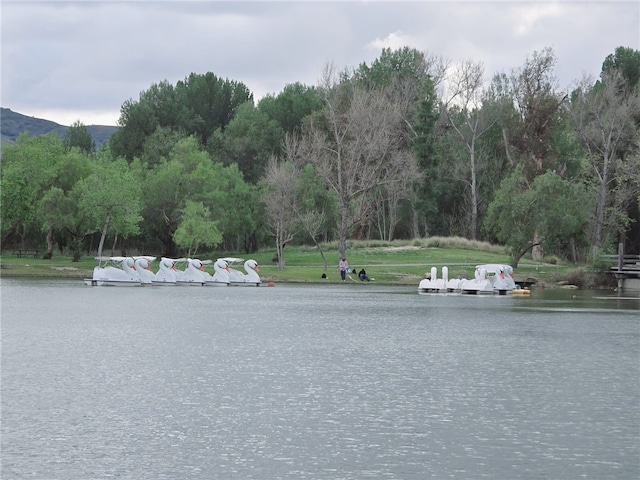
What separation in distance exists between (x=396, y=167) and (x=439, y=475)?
244 feet

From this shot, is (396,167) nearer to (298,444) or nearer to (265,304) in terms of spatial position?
(265,304)

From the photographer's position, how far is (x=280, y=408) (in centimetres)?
2255

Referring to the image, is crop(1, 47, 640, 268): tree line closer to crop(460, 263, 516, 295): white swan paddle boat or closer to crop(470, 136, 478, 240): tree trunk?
crop(470, 136, 478, 240): tree trunk

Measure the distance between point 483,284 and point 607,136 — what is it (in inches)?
1016

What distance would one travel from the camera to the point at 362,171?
91.8 meters

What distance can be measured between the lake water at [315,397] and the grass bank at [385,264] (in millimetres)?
31560

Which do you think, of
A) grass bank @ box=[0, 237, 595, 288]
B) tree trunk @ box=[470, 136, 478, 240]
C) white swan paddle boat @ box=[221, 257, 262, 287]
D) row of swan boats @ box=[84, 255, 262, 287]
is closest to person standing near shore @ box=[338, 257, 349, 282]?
grass bank @ box=[0, 237, 595, 288]

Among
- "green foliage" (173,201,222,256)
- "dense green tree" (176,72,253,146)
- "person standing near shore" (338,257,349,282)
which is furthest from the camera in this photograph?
"dense green tree" (176,72,253,146)

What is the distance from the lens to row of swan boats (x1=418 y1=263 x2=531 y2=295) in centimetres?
6788

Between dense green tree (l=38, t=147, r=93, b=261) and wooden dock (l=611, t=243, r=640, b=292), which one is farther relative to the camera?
dense green tree (l=38, t=147, r=93, b=261)

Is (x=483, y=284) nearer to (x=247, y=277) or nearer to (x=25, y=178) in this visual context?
(x=247, y=277)

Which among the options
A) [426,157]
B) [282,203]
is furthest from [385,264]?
[426,157]

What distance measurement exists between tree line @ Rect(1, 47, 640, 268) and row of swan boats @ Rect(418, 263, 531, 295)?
39.3 ft

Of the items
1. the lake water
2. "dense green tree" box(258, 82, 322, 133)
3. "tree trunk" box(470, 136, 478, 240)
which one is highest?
"dense green tree" box(258, 82, 322, 133)
